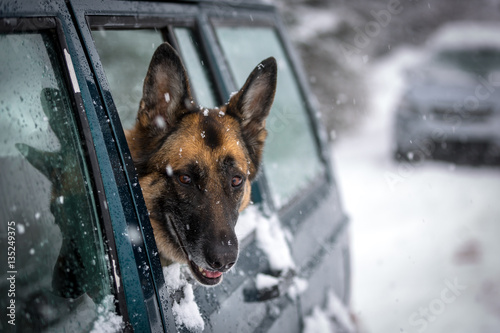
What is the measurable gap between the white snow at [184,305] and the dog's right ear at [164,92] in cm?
65

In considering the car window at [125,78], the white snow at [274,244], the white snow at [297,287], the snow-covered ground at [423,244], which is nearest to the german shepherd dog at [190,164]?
the white snow at [274,244]

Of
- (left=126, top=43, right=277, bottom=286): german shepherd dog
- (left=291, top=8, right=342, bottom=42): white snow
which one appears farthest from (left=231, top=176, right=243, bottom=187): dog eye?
(left=291, top=8, right=342, bottom=42): white snow

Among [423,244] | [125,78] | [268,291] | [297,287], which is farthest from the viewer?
[423,244]

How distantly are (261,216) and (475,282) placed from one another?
3273 millimetres

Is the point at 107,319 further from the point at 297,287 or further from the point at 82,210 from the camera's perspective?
the point at 297,287

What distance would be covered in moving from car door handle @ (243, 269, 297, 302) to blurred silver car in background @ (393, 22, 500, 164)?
22.5ft

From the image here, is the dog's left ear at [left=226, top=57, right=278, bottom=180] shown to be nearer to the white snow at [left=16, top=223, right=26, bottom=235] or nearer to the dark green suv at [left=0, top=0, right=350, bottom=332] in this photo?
the dark green suv at [left=0, top=0, right=350, bottom=332]

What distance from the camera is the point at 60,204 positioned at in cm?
123

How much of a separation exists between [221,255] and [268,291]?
413 mm

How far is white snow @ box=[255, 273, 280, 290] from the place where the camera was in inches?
71.6

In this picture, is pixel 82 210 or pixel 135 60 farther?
pixel 135 60

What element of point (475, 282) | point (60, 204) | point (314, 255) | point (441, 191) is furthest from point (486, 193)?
point (60, 204)

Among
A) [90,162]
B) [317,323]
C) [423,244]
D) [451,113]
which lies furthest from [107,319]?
[451,113]

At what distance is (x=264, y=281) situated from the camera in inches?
72.4
